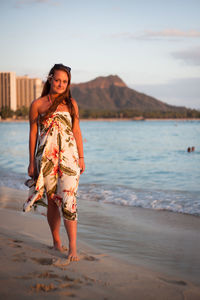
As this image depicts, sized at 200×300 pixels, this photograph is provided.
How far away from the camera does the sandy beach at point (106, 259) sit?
2.53 metres

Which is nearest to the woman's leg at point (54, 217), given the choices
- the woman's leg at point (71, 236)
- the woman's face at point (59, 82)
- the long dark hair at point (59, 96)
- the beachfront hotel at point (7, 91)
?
the woman's leg at point (71, 236)

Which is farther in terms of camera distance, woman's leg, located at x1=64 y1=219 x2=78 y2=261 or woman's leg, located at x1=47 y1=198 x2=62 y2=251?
woman's leg, located at x1=47 y1=198 x2=62 y2=251

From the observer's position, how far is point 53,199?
10.5 ft

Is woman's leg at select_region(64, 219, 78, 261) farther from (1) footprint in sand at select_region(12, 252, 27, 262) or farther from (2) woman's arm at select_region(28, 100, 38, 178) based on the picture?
(2) woman's arm at select_region(28, 100, 38, 178)

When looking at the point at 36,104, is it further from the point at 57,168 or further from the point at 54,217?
the point at 54,217

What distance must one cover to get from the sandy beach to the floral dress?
0.49 metres

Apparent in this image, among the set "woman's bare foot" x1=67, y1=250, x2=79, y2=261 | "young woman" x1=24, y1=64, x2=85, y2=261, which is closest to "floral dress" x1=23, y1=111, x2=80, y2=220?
"young woman" x1=24, y1=64, x2=85, y2=261

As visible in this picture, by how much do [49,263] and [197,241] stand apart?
208cm

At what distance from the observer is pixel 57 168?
10.3ft

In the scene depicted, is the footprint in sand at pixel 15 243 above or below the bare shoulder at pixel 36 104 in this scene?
below

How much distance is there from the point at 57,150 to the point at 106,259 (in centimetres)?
117

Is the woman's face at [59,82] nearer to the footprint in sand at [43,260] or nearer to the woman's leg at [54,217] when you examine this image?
the woman's leg at [54,217]

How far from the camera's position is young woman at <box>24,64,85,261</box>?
3.11 m

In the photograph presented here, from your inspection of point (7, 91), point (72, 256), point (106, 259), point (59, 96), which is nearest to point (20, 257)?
point (72, 256)
